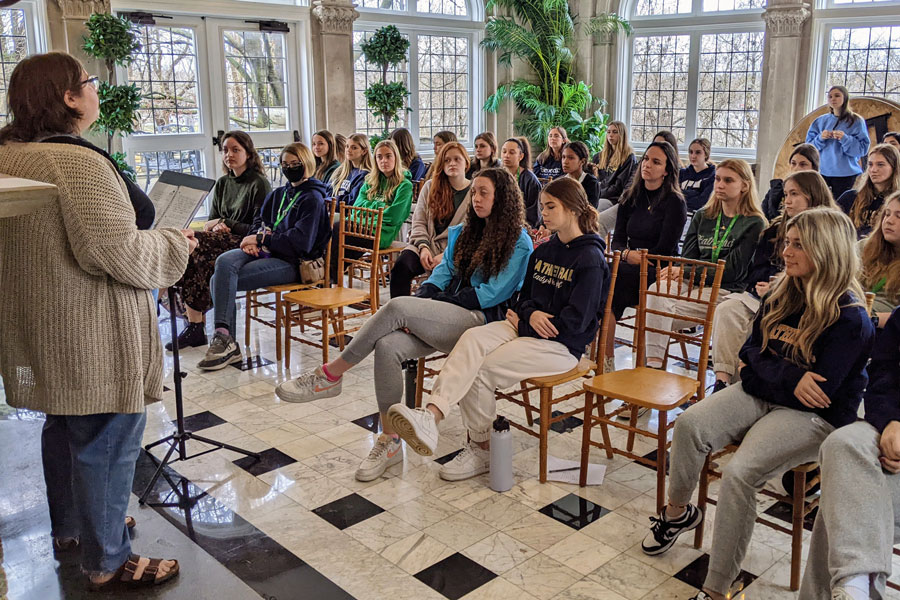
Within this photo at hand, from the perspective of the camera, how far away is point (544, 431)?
3422 millimetres

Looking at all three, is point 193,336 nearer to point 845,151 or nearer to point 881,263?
point 881,263

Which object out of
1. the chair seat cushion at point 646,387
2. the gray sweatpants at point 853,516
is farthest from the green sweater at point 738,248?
the gray sweatpants at point 853,516

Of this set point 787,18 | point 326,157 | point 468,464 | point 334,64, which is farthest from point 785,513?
point 334,64

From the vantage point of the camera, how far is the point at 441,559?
2.91m

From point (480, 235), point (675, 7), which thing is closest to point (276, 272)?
point (480, 235)

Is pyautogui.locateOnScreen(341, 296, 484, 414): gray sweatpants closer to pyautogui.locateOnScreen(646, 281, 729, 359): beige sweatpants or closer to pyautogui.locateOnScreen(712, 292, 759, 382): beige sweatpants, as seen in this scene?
pyautogui.locateOnScreen(646, 281, 729, 359): beige sweatpants

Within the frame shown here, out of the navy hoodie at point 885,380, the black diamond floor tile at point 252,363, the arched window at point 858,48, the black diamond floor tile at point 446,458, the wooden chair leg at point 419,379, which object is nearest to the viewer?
the navy hoodie at point 885,380

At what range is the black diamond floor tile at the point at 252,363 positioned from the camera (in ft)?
16.5

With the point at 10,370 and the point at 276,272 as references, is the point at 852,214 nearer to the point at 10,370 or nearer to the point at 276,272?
the point at 276,272

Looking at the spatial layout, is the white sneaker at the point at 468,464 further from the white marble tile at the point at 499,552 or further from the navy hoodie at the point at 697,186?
the navy hoodie at the point at 697,186

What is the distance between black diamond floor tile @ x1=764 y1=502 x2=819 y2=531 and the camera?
3098 mm

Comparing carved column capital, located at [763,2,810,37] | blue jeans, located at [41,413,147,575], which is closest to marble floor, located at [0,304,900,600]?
blue jeans, located at [41,413,147,575]

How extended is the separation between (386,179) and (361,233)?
2.19 feet

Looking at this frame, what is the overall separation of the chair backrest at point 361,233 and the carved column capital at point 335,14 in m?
4.37
